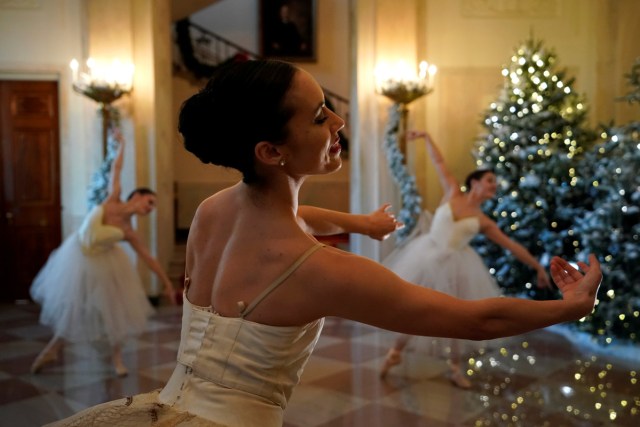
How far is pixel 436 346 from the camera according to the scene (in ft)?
15.5

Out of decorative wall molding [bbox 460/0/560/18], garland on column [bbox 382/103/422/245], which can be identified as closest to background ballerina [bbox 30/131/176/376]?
garland on column [bbox 382/103/422/245]

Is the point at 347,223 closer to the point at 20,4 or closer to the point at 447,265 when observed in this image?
the point at 447,265

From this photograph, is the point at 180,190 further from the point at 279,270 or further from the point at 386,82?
the point at 279,270

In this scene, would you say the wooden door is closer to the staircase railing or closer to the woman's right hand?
the staircase railing

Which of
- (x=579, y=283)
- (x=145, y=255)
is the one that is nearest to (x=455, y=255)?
(x=145, y=255)

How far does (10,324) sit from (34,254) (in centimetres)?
144

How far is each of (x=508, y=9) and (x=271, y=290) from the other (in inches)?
296

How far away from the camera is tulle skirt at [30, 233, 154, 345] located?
4.72 metres

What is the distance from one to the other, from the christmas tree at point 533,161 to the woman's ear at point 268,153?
5502mm

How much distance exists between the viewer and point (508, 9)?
7.78 m

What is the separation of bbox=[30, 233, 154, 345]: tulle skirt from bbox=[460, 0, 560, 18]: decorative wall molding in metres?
5.26

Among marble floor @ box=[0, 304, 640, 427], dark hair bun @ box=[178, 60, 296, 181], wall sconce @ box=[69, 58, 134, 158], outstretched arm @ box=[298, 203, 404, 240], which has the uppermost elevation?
wall sconce @ box=[69, 58, 134, 158]

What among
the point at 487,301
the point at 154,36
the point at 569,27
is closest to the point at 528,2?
the point at 569,27

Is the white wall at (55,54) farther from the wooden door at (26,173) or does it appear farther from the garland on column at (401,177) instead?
the garland on column at (401,177)
